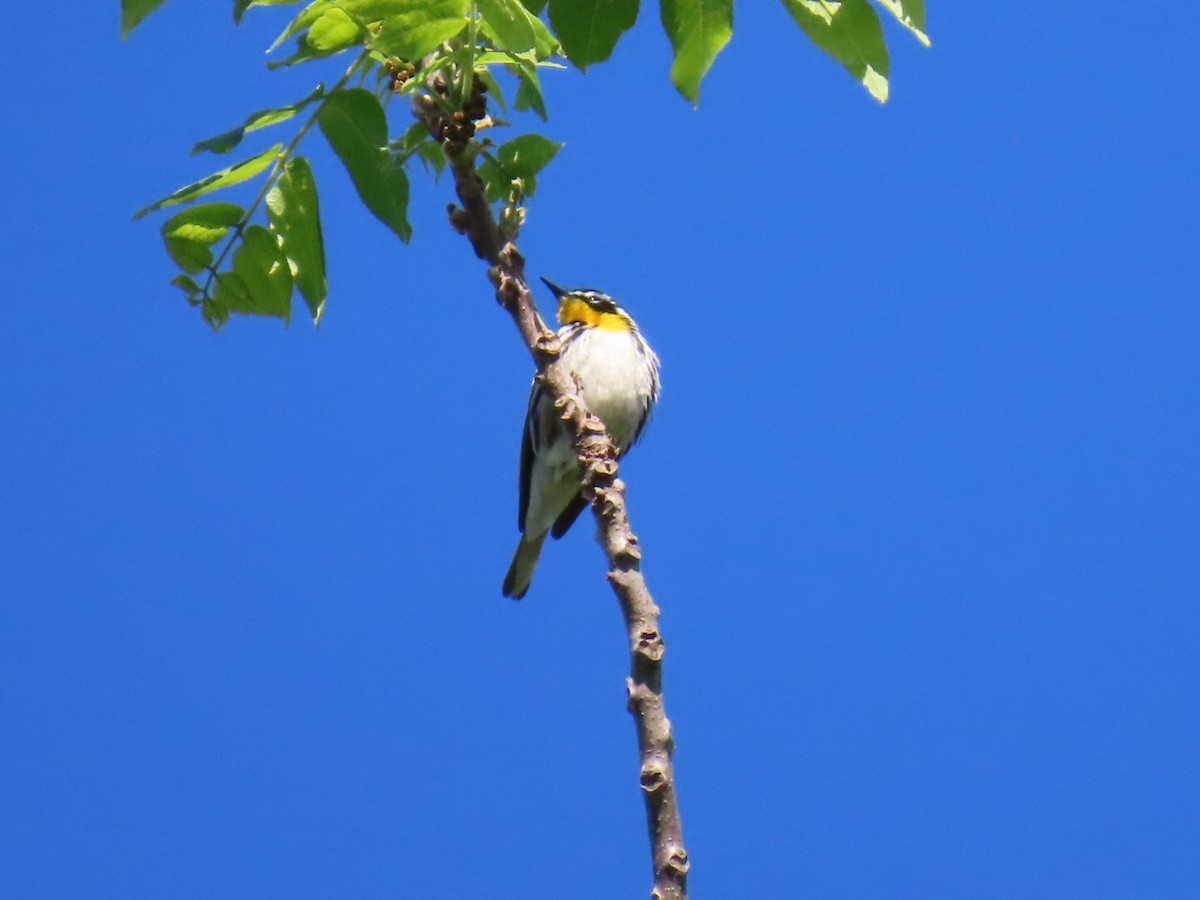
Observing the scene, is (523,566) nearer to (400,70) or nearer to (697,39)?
(400,70)

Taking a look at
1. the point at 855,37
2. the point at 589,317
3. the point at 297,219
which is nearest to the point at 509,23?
the point at 855,37

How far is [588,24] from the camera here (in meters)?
2.24

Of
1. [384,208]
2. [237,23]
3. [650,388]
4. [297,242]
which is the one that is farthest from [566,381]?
[650,388]

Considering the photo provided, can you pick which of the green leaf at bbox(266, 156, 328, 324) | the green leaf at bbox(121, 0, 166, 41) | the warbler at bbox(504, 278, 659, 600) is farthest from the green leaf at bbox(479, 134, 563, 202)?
the warbler at bbox(504, 278, 659, 600)

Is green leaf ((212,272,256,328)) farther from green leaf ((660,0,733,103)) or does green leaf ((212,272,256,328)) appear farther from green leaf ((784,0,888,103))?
green leaf ((784,0,888,103))

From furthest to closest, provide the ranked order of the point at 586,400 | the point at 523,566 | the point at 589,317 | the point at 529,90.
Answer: the point at 523,566 < the point at 589,317 < the point at 586,400 < the point at 529,90

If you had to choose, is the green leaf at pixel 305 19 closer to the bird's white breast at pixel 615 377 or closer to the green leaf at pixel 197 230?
the green leaf at pixel 197 230

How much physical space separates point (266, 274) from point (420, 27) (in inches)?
25.6

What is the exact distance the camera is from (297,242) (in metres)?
2.66

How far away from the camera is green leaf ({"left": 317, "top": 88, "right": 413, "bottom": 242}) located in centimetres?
252

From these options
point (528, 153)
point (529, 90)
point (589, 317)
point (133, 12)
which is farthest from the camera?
point (589, 317)

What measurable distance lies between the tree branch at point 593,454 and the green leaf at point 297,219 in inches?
11.9

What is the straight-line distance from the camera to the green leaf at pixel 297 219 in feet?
8.70

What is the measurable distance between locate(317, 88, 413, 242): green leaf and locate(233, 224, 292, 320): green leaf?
24 cm
